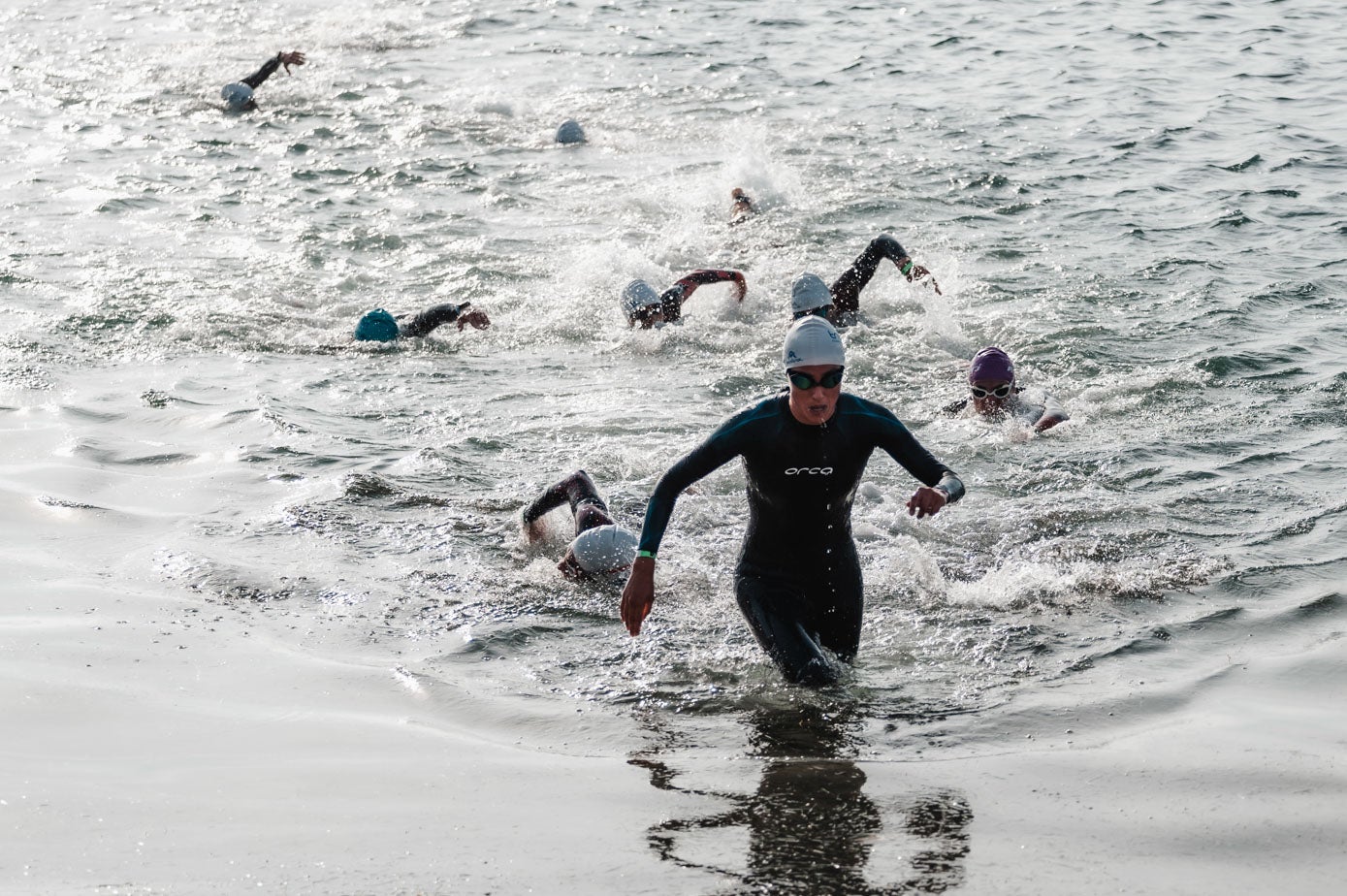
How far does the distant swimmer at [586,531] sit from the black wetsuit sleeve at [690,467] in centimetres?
169

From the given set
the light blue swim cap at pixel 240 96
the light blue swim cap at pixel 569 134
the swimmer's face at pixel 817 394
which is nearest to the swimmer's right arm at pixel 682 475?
the swimmer's face at pixel 817 394

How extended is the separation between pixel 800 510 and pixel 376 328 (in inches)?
283

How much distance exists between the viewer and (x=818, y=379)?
666cm

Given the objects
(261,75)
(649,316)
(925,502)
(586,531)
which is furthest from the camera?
(261,75)

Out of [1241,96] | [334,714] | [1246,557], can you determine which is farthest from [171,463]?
[1241,96]

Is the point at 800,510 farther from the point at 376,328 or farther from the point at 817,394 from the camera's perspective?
the point at 376,328

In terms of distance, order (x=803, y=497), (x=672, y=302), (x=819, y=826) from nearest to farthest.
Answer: (x=819, y=826), (x=803, y=497), (x=672, y=302)

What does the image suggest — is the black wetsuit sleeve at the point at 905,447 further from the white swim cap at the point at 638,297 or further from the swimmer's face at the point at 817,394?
the white swim cap at the point at 638,297

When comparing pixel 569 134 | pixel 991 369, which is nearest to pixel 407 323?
pixel 991 369

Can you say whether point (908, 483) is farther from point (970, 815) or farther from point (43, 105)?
point (43, 105)

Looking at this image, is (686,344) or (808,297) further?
(686,344)

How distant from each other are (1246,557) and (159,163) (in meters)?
16.2

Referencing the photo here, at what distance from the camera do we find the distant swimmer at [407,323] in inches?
517

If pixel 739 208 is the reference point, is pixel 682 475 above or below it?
above
